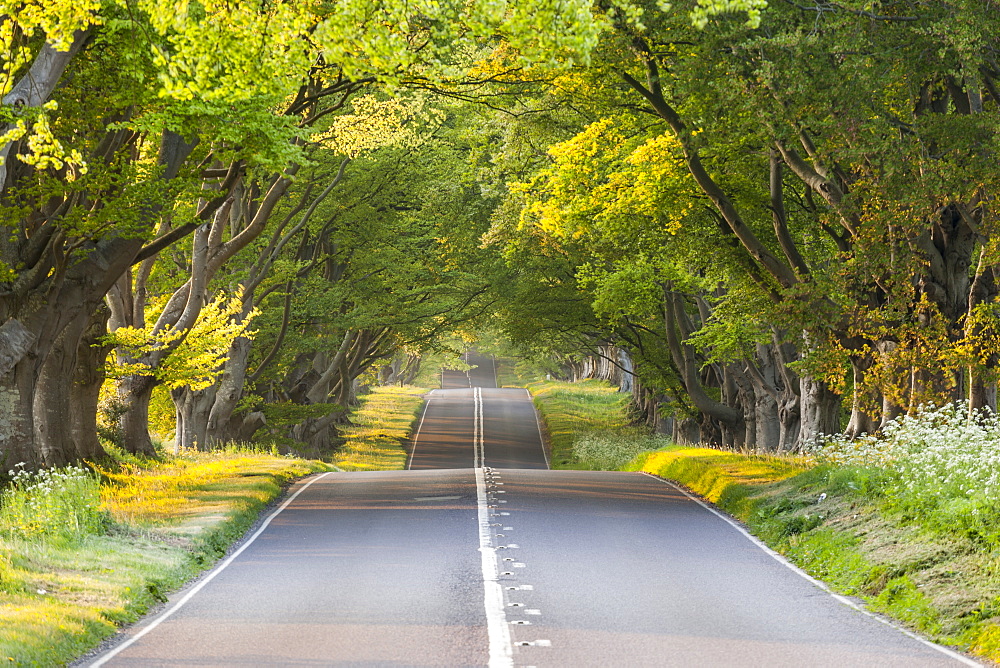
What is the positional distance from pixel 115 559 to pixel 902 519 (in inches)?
370

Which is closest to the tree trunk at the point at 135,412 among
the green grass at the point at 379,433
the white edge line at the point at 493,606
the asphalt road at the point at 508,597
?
the asphalt road at the point at 508,597

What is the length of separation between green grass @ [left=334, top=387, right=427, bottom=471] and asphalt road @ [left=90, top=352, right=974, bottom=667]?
81.9 ft

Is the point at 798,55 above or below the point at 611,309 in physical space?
above

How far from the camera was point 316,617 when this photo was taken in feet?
36.4

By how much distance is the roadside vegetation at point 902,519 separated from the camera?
10961 mm

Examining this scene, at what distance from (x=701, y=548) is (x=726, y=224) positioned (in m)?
10.1

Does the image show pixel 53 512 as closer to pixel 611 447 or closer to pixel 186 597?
pixel 186 597

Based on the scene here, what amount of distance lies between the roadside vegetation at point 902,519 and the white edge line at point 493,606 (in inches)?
149

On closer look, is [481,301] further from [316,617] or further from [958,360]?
[316,617]

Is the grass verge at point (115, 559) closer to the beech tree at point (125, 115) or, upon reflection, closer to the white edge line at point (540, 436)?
the beech tree at point (125, 115)

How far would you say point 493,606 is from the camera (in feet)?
37.5

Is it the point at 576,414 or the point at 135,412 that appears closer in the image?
the point at 135,412

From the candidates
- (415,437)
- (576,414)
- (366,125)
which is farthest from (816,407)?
(576,414)

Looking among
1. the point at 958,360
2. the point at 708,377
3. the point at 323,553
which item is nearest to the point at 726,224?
the point at 958,360
